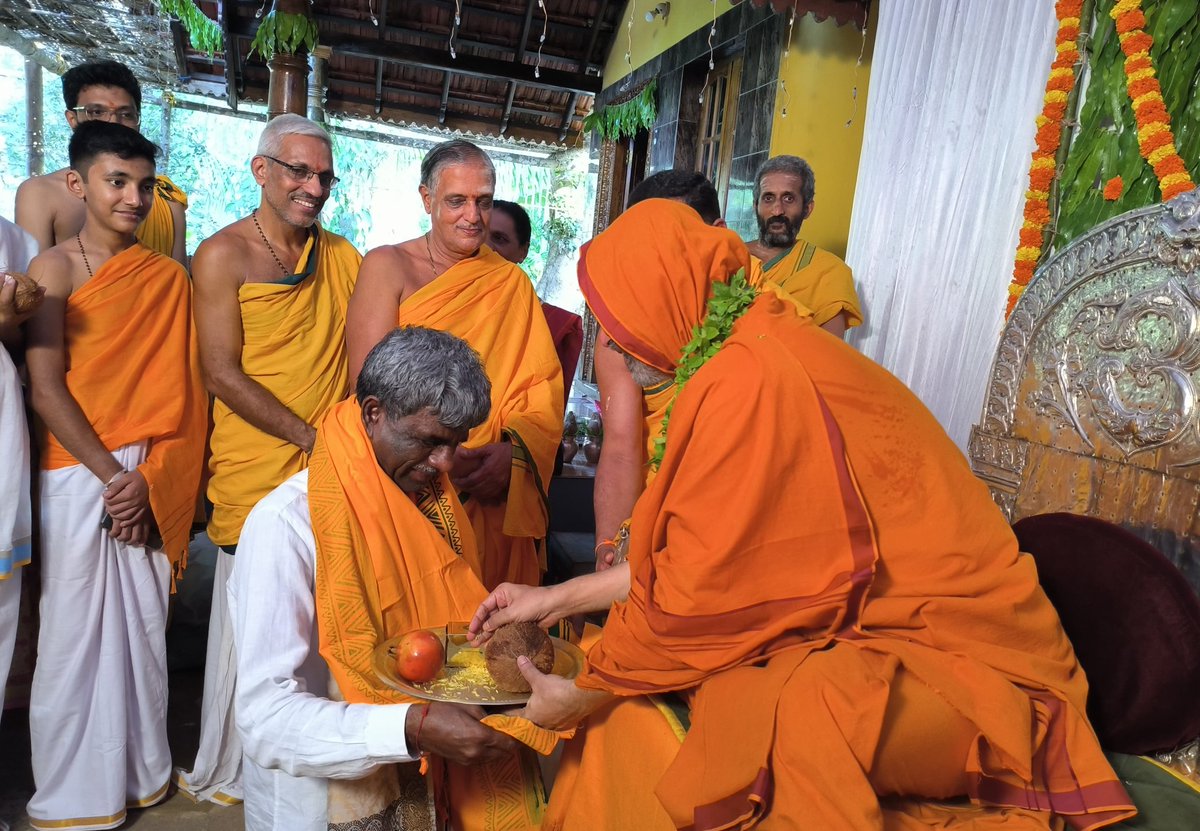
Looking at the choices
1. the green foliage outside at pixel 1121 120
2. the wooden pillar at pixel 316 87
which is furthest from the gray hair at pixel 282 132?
the wooden pillar at pixel 316 87

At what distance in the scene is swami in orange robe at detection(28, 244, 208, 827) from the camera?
8.51 ft

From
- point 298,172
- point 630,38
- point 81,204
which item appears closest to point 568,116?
point 630,38

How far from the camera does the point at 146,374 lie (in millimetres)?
2781

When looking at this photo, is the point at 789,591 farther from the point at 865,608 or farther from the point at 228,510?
the point at 228,510

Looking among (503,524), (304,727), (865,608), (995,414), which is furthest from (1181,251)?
(304,727)

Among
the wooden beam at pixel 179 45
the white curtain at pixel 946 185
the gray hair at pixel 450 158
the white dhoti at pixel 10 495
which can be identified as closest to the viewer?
the white dhoti at pixel 10 495

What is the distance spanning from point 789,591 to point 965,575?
Result: 0.33 meters

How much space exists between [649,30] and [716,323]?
25.9ft

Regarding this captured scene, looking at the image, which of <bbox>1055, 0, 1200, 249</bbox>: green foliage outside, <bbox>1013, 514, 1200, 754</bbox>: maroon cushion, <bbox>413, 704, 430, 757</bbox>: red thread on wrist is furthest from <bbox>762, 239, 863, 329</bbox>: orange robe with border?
<bbox>413, 704, 430, 757</bbox>: red thread on wrist

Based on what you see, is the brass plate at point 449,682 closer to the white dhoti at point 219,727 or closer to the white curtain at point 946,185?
the white dhoti at point 219,727

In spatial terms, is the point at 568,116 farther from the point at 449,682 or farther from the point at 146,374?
the point at 449,682

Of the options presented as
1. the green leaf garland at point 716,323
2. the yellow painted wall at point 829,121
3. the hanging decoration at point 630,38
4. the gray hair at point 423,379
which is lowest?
the gray hair at point 423,379

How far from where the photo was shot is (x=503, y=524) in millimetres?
2801

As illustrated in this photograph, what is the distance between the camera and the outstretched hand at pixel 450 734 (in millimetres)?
1599
